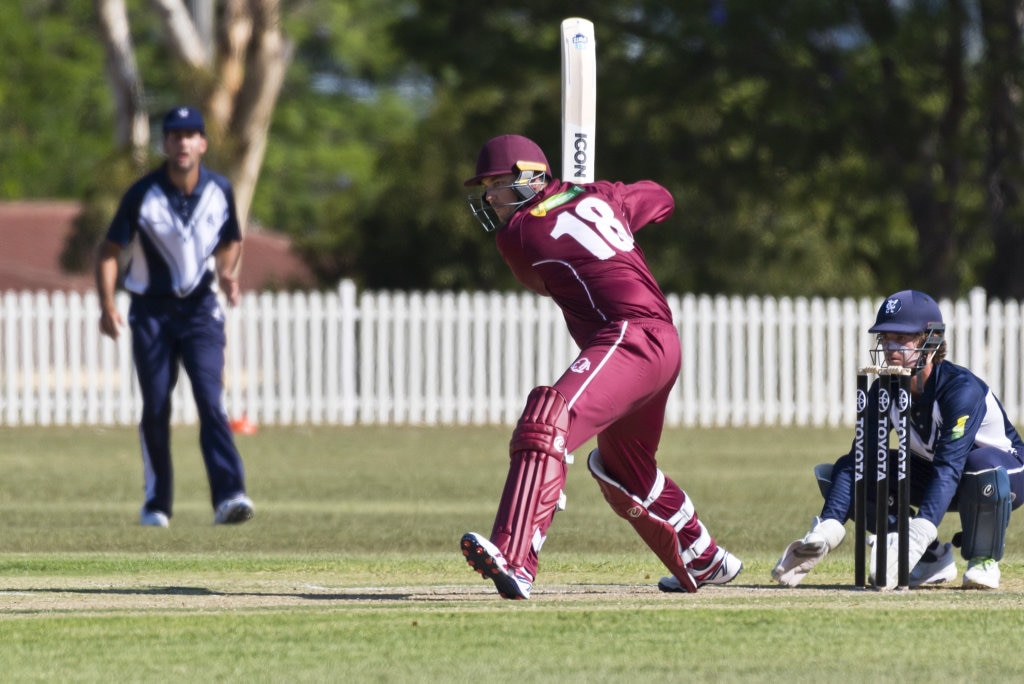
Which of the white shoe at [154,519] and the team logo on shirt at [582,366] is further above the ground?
the team logo on shirt at [582,366]

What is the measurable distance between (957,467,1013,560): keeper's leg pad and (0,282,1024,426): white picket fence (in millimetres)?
13391

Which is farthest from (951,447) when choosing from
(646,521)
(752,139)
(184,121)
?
(752,139)

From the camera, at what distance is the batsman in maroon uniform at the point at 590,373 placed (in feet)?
21.5

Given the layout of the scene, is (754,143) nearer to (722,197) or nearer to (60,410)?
(722,197)

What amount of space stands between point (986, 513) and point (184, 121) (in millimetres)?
4956

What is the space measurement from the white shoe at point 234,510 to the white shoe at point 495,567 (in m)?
3.79

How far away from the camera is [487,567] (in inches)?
252

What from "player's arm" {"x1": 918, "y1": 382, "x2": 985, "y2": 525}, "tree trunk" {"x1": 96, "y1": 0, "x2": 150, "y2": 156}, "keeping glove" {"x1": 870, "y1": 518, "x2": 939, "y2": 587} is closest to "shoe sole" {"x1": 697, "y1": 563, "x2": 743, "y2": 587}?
"keeping glove" {"x1": 870, "y1": 518, "x2": 939, "y2": 587}

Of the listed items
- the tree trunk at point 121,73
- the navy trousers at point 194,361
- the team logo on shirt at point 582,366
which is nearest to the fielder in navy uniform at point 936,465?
the team logo on shirt at point 582,366

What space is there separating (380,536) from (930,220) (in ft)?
54.9

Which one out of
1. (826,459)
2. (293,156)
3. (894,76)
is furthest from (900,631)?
(293,156)

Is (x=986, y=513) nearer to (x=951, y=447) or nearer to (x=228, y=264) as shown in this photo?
(x=951, y=447)

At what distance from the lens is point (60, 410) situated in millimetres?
20938

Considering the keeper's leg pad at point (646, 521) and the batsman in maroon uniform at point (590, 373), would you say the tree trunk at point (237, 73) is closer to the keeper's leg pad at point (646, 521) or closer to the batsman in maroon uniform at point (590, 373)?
the batsman in maroon uniform at point (590, 373)
